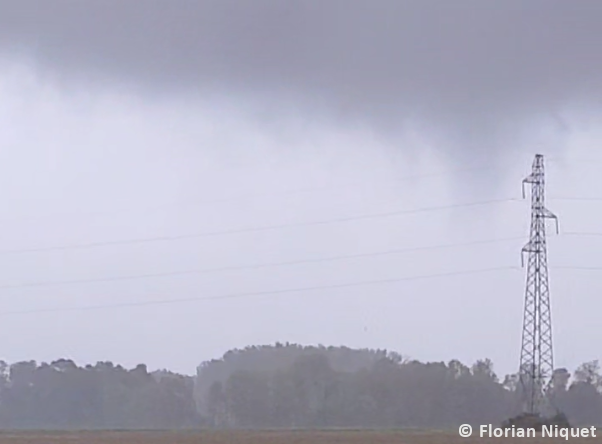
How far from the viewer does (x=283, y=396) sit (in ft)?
337

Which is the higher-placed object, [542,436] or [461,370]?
[461,370]

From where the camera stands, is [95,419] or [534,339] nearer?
[534,339]

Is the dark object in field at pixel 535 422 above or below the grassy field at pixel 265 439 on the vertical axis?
above

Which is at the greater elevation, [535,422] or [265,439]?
[535,422]

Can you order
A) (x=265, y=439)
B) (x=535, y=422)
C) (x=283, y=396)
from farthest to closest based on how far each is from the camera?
(x=283, y=396), (x=535, y=422), (x=265, y=439)

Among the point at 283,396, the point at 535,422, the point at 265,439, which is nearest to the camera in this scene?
the point at 265,439

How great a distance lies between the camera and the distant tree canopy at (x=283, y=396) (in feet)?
313

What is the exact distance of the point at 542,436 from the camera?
62.6 metres

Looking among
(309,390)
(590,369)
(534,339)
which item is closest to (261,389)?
(309,390)

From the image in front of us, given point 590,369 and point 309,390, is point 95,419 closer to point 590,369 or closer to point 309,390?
point 309,390

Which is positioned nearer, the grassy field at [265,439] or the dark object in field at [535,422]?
the grassy field at [265,439]

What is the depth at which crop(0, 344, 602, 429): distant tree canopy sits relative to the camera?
95.5 m

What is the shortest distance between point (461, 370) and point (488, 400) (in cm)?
646

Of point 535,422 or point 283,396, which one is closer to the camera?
point 535,422
